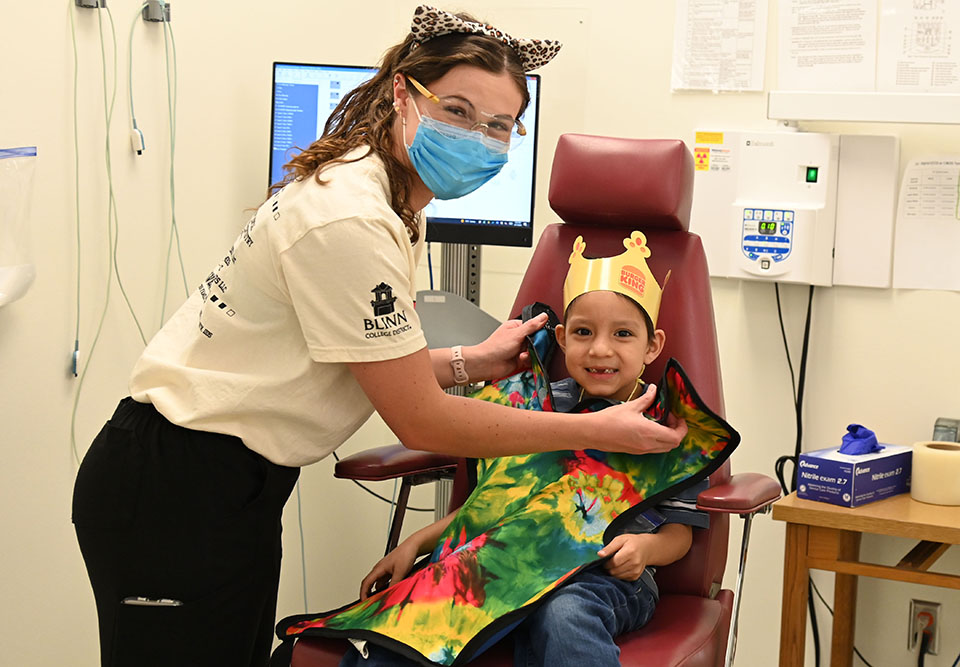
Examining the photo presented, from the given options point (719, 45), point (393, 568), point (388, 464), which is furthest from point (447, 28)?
point (719, 45)

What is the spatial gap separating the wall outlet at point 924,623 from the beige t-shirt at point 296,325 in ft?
5.70

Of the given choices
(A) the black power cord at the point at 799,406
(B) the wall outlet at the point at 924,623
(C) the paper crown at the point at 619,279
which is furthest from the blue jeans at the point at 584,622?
(B) the wall outlet at the point at 924,623

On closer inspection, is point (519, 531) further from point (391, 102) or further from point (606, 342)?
point (391, 102)

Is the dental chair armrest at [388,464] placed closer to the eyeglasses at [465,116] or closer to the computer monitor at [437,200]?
the eyeglasses at [465,116]

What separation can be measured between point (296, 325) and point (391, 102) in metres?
0.37

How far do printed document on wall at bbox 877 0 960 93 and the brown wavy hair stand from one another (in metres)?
1.35

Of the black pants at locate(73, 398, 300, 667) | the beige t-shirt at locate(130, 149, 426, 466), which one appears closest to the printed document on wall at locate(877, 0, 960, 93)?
the beige t-shirt at locate(130, 149, 426, 466)

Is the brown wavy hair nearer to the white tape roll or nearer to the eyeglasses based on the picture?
the eyeglasses

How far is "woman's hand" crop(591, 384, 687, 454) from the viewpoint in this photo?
5.24 feet

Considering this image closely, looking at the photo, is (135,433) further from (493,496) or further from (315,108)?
(315,108)

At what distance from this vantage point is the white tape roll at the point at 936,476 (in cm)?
226

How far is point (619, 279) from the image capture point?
75.4 inches

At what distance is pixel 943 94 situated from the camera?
2428 millimetres

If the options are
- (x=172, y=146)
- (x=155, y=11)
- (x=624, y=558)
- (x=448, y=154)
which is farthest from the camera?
(x=172, y=146)
